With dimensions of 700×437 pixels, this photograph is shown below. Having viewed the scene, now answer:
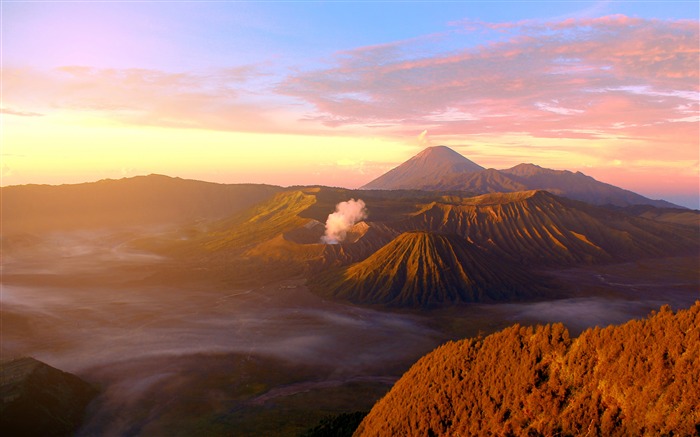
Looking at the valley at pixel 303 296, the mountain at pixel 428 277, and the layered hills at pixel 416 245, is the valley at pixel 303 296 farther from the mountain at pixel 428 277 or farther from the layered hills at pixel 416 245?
the layered hills at pixel 416 245

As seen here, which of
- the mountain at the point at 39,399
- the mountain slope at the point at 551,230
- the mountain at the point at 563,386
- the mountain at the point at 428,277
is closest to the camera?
the mountain at the point at 563,386

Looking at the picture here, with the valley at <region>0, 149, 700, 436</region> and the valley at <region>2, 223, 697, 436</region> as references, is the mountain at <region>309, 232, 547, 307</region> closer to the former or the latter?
the valley at <region>0, 149, 700, 436</region>

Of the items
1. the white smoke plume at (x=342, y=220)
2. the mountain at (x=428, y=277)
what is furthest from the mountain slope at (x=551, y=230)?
the mountain at (x=428, y=277)

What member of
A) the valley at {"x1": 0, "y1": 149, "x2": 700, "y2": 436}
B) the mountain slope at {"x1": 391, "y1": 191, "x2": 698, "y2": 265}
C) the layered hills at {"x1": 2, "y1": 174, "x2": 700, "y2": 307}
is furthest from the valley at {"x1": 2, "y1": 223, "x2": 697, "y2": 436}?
the mountain slope at {"x1": 391, "y1": 191, "x2": 698, "y2": 265}

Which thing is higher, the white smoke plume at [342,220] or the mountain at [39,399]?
the white smoke plume at [342,220]

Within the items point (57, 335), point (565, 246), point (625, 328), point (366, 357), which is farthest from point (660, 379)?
point (565, 246)

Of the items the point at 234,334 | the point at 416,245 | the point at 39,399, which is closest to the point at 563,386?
the point at 39,399
